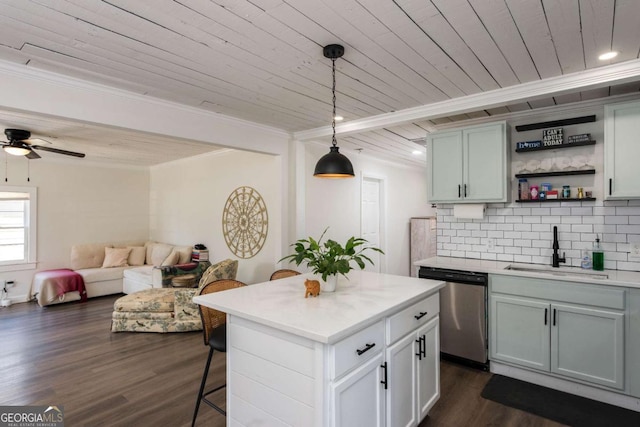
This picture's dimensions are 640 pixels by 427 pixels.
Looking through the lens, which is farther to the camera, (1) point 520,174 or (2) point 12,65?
(1) point 520,174

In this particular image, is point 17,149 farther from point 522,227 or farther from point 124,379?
point 522,227

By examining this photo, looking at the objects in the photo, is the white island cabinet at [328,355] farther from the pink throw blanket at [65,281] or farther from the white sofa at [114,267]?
the pink throw blanket at [65,281]

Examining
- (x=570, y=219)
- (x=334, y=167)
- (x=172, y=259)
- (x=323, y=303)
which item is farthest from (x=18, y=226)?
(x=570, y=219)

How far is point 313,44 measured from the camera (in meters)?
2.04

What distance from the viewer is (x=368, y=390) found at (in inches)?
68.8

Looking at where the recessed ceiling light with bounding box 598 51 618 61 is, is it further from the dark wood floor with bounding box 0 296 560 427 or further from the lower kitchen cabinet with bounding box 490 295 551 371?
the dark wood floor with bounding box 0 296 560 427

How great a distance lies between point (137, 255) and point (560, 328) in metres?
6.79

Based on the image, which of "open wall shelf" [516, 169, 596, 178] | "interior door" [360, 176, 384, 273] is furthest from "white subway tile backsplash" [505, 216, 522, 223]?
"interior door" [360, 176, 384, 273]

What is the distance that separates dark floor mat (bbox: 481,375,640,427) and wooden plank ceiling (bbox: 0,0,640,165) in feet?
8.02

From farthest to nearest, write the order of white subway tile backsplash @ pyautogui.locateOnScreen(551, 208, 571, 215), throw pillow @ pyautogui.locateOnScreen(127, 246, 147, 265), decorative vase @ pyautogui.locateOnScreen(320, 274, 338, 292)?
1. throw pillow @ pyautogui.locateOnScreen(127, 246, 147, 265)
2. white subway tile backsplash @ pyautogui.locateOnScreen(551, 208, 571, 215)
3. decorative vase @ pyautogui.locateOnScreen(320, 274, 338, 292)

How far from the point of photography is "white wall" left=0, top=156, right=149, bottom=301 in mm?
5910

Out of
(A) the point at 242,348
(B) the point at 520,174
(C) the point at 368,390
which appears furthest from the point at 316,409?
(B) the point at 520,174

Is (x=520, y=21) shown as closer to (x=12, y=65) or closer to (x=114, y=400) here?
(x=12, y=65)

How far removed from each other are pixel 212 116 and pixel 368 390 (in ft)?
9.05
